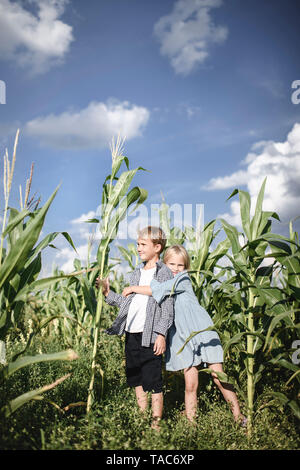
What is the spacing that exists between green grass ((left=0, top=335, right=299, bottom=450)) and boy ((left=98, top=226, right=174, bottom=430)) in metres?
0.17

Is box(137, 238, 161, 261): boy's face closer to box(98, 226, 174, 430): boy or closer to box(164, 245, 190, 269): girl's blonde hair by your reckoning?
box(98, 226, 174, 430): boy

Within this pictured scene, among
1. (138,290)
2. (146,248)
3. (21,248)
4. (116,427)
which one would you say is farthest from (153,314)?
(21,248)

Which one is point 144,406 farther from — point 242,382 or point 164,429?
point 242,382

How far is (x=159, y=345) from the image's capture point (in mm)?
2430

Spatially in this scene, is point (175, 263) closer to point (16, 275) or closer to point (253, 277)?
point (253, 277)

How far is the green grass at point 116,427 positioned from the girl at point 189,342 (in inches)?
5.5

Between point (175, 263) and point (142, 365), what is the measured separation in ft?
3.02

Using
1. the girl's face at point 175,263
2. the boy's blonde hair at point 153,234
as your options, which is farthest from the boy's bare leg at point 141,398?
the boy's blonde hair at point 153,234

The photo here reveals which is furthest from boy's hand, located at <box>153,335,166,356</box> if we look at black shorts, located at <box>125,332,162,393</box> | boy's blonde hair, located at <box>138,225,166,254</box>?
boy's blonde hair, located at <box>138,225,166,254</box>

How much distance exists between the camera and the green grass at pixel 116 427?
1778mm

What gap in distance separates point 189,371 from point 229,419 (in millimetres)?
425

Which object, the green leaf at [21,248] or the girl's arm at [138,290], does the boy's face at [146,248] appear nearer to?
the girl's arm at [138,290]

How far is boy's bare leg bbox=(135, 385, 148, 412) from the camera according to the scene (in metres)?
2.47
